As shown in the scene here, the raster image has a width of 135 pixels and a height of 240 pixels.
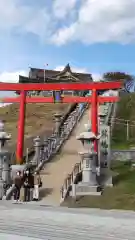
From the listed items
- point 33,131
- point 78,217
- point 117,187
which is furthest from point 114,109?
point 78,217

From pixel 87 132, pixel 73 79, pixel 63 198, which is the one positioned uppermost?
pixel 73 79

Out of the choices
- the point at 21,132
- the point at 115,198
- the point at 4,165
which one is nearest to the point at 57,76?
the point at 21,132

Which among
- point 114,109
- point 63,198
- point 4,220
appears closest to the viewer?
point 4,220

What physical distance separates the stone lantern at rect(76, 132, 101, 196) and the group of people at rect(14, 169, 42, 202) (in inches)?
75.0

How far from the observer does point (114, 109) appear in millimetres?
45750

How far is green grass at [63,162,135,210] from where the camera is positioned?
14557 millimetres

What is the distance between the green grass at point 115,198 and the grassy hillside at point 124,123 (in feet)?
44.0

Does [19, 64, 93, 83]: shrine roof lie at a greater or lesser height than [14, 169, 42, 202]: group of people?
greater

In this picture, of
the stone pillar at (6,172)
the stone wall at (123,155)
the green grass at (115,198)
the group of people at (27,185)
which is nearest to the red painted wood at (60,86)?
the stone wall at (123,155)

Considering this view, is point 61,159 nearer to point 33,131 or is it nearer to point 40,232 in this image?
point 40,232

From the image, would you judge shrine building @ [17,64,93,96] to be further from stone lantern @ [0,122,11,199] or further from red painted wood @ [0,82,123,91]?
stone lantern @ [0,122,11,199]

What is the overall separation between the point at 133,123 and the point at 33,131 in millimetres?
13870

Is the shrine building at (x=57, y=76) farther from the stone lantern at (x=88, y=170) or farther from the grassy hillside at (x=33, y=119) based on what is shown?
the stone lantern at (x=88, y=170)

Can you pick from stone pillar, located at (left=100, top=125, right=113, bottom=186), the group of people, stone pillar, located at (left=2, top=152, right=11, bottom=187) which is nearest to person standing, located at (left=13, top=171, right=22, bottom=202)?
the group of people
